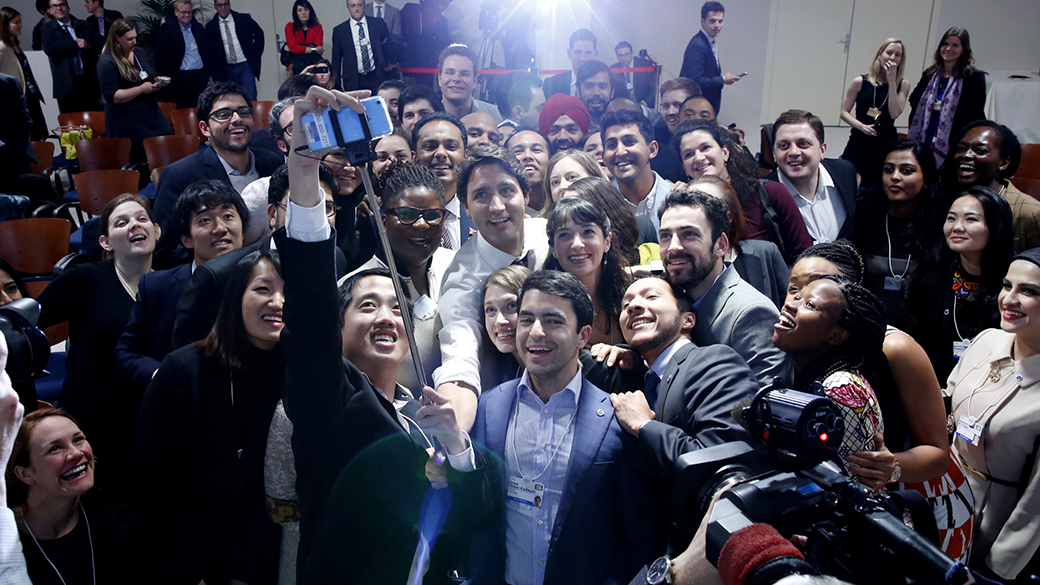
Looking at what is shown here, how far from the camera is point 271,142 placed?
3.91 metres

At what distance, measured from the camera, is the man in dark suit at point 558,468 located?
5.32ft

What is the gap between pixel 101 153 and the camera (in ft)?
15.9

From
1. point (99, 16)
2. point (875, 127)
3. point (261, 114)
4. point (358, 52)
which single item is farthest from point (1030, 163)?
point (99, 16)

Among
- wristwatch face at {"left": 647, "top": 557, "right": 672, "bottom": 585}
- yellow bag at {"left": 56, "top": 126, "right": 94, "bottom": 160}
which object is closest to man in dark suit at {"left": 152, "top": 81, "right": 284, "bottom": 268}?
wristwatch face at {"left": 647, "top": 557, "right": 672, "bottom": 585}

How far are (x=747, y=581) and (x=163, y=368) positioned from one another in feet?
5.07

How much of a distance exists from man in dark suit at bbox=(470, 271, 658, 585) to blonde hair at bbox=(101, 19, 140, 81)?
14.4 feet

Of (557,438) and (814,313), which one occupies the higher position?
(814,313)

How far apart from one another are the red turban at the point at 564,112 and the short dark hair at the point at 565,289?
232 centimetres

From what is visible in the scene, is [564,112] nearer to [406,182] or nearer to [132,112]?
[406,182]

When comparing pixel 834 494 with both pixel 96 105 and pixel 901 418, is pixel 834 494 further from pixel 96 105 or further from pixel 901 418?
pixel 96 105

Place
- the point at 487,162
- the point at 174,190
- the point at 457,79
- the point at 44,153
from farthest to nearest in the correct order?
the point at 44,153 → the point at 457,79 → the point at 174,190 → the point at 487,162

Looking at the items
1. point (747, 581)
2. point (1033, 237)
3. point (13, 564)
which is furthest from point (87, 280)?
point (1033, 237)

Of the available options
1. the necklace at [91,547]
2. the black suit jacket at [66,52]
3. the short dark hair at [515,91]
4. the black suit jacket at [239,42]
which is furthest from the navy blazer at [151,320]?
the black suit jacket at [66,52]

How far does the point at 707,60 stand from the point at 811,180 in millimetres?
3033
